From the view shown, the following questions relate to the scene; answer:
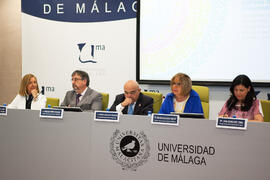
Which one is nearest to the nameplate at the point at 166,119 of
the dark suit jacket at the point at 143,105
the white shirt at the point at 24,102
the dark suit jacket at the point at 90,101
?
the dark suit jacket at the point at 143,105

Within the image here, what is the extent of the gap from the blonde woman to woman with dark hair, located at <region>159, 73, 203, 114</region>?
1376 millimetres

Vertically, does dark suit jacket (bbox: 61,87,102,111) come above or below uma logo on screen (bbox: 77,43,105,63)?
below

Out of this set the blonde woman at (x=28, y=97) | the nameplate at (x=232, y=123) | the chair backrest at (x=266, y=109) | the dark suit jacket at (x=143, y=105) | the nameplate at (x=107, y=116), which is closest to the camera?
the nameplate at (x=232, y=123)

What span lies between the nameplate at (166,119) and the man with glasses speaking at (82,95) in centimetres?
146

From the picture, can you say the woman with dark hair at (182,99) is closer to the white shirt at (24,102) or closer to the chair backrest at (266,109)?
the chair backrest at (266,109)

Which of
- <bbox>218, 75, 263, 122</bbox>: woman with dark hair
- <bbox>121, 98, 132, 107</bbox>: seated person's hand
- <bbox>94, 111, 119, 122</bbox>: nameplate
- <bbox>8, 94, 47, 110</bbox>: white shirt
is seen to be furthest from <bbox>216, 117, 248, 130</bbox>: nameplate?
<bbox>8, 94, 47, 110</bbox>: white shirt

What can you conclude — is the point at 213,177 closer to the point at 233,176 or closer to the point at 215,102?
the point at 233,176

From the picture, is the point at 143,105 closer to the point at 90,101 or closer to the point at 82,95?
the point at 90,101

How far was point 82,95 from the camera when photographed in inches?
135

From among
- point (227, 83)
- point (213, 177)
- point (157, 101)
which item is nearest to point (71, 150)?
point (213, 177)

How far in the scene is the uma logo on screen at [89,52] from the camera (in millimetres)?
4535

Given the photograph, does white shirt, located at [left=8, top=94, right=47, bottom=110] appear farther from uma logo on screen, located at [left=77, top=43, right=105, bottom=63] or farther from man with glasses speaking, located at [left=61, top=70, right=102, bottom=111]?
uma logo on screen, located at [left=77, top=43, right=105, bottom=63]

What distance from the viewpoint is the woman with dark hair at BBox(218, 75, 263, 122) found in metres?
2.61

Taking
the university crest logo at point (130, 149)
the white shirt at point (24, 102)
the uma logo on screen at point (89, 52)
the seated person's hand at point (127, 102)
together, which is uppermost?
the uma logo on screen at point (89, 52)
